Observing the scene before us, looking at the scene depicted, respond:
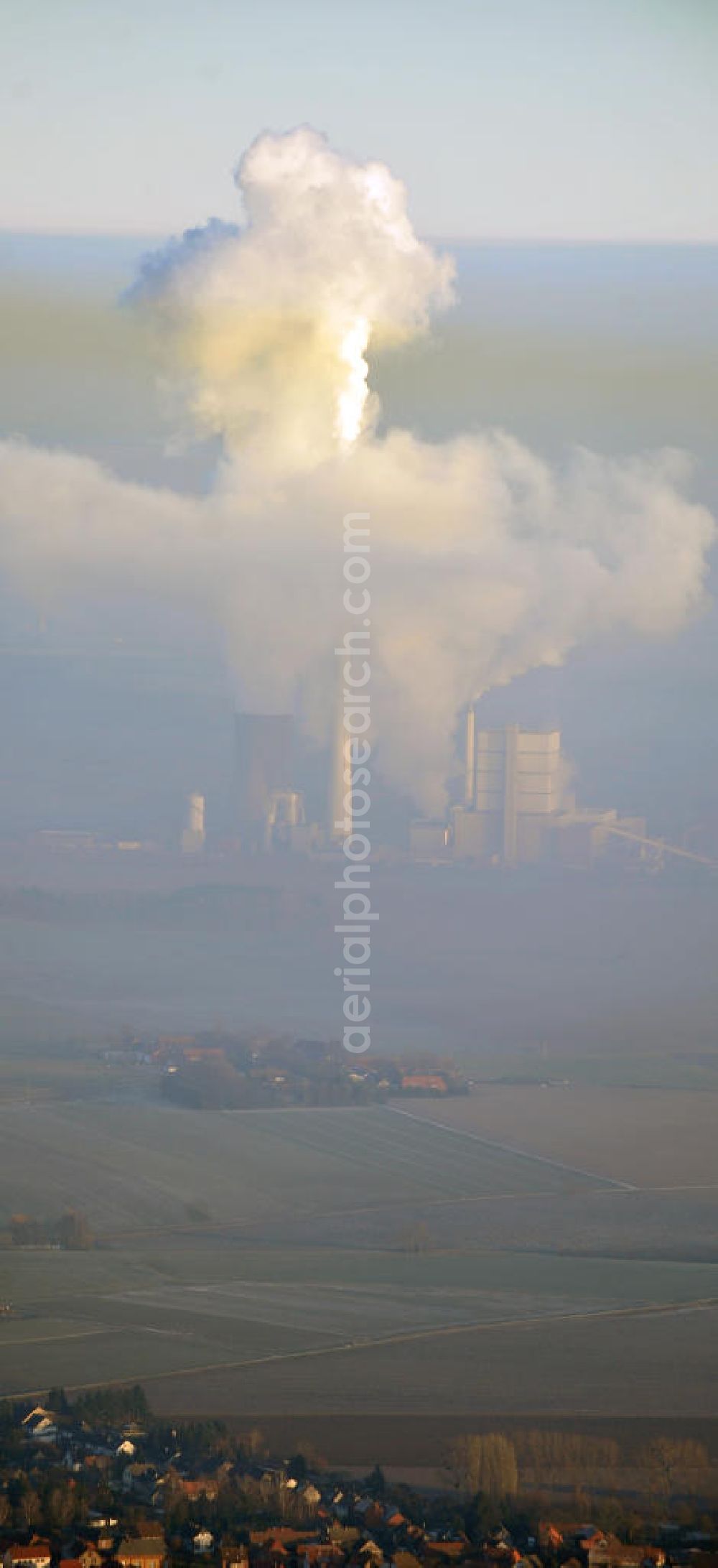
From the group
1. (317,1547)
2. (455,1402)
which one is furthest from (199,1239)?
(317,1547)

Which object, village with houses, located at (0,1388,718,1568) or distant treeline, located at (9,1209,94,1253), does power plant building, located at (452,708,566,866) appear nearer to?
distant treeline, located at (9,1209,94,1253)

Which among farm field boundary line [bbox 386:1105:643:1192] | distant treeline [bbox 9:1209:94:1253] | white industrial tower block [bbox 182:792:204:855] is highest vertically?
white industrial tower block [bbox 182:792:204:855]

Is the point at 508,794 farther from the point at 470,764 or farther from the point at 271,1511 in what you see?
the point at 271,1511

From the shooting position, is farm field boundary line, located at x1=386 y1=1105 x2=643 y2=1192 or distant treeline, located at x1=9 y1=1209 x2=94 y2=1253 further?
farm field boundary line, located at x1=386 y1=1105 x2=643 y2=1192

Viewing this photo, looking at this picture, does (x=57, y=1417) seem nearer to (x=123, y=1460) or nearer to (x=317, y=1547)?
(x=123, y=1460)

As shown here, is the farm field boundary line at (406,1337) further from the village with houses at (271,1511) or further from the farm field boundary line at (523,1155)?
the farm field boundary line at (523,1155)

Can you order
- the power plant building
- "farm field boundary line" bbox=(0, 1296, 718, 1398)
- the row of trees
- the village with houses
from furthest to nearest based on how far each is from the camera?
1. the power plant building
2. "farm field boundary line" bbox=(0, 1296, 718, 1398)
3. the row of trees
4. the village with houses

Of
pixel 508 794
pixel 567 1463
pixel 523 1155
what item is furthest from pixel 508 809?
pixel 567 1463

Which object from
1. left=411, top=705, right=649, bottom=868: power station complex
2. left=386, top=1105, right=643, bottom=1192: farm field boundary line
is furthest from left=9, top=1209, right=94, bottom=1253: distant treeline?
left=411, top=705, right=649, bottom=868: power station complex

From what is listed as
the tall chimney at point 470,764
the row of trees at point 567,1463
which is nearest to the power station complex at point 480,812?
the tall chimney at point 470,764
